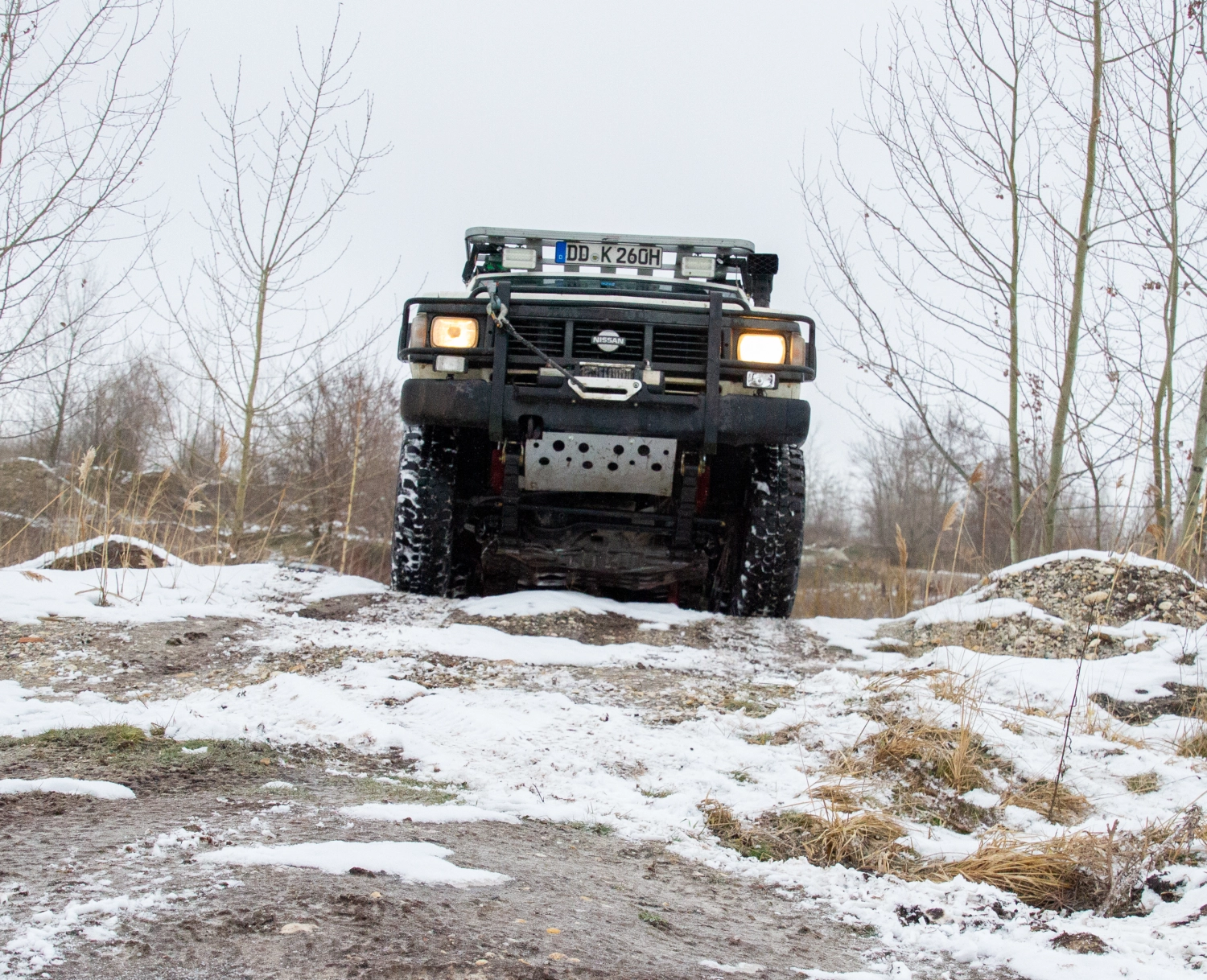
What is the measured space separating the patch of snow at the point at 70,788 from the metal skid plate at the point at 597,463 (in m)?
3.00

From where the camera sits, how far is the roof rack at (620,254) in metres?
5.60

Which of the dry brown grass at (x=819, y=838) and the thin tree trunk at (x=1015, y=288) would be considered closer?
the dry brown grass at (x=819, y=838)

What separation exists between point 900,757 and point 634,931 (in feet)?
4.12

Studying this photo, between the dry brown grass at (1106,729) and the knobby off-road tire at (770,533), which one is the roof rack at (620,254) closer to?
the knobby off-road tire at (770,533)

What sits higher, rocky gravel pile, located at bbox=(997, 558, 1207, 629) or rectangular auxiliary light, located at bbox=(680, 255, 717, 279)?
rectangular auxiliary light, located at bbox=(680, 255, 717, 279)

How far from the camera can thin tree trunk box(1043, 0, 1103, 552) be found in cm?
717

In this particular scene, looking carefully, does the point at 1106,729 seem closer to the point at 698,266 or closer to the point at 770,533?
the point at 770,533

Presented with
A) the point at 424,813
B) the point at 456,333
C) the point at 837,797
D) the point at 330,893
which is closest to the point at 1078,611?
the point at 837,797

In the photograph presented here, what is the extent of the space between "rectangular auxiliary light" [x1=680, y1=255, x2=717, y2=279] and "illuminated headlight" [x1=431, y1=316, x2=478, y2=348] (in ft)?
5.43

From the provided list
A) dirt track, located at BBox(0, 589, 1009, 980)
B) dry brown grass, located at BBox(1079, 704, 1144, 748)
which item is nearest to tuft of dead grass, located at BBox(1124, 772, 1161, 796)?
dry brown grass, located at BBox(1079, 704, 1144, 748)

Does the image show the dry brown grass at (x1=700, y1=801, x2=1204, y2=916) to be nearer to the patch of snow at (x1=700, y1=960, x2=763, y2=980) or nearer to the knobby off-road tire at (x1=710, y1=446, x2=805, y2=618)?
the patch of snow at (x1=700, y1=960, x2=763, y2=980)

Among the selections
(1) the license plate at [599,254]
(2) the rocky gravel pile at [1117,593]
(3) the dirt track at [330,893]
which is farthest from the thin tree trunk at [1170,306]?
(3) the dirt track at [330,893]

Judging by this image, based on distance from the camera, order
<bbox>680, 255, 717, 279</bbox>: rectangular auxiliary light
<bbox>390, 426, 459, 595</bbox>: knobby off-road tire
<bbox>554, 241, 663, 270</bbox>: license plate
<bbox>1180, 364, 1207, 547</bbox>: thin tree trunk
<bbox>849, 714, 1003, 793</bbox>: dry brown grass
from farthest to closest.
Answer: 1. <bbox>1180, 364, 1207, 547</bbox>: thin tree trunk
2. <bbox>680, 255, 717, 279</bbox>: rectangular auxiliary light
3. <bbox>554, 241, 663, 270</bbox>: license plate
4. <bbox>390, 426, 459, 595</bbox>: knobby off-road tire
5. <bbox>849, 714, 1003, 793</bbox>: dry brown grass

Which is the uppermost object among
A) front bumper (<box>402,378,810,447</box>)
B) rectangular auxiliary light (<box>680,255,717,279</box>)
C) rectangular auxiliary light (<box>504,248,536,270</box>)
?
rectangular auxiliary light (<box>680,255,717,279</box>)
